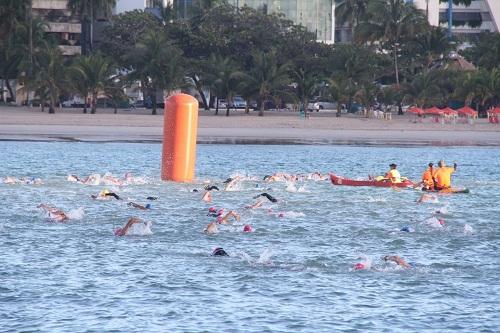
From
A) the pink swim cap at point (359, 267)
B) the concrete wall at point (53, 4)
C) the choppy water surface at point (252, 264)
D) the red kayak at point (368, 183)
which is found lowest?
the choppy water surface at point (252, 264)

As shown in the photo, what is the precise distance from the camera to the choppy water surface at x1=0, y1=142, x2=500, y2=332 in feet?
53.8

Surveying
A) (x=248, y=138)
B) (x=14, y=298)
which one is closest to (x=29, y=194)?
(x=14, y=298)

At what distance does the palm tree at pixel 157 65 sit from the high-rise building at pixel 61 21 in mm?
34655

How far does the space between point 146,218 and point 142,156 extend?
22859 mm

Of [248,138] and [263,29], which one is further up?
[263,29]

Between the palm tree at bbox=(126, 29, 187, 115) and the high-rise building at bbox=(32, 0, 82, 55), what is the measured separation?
34.7 metres

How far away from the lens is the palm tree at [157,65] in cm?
8588

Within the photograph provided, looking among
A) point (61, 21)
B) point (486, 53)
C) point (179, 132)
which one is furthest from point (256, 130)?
point (61, 21)

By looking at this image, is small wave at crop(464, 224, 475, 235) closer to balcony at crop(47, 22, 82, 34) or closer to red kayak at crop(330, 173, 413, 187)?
red kayak at crop(330, 173, 413, 187)

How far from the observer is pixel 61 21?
123000mm

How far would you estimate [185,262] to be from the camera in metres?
20.8

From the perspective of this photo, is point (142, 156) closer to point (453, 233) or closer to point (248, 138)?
point (248, 138)

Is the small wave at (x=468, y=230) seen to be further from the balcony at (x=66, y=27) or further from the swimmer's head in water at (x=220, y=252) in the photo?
the balcony at (x=66, y=27)

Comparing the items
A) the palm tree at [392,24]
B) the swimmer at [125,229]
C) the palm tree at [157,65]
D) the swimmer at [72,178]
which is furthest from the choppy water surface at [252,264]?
the palm tree at [392,24]
